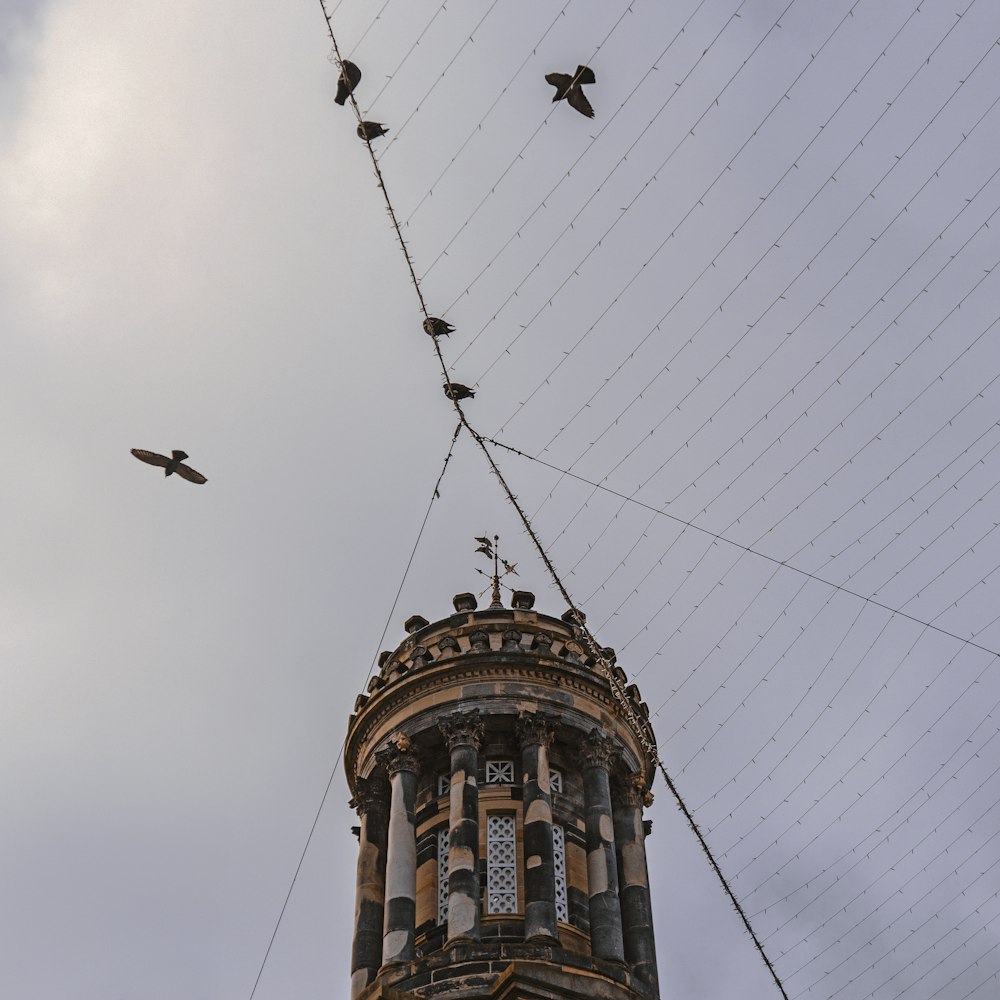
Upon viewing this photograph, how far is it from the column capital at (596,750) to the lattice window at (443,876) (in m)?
3.62

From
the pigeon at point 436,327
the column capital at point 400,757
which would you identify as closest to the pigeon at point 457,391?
the pigeon at point 436,327

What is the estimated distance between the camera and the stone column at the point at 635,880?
32406mm

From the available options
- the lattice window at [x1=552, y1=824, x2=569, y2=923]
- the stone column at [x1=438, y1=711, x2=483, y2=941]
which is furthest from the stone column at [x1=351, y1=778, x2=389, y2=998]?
the lattice window at [x1=552, y1=824, x2=569, y2=923]

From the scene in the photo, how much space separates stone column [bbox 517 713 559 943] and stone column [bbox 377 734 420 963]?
2.48m

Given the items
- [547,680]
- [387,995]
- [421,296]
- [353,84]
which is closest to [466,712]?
[547,680]

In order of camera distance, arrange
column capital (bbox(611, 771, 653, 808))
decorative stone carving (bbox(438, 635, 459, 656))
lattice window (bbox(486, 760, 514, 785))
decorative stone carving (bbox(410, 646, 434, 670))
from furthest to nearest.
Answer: decorative stone carving (bbox(438, 635, 459, 656)) < decorative stone carving (bbox(410, 646, 434, 670)) < column capital (bbox(611, 771, 653, 808)) < lattice window (bbox(486, 760, 514, 785))

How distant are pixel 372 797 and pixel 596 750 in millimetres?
5296

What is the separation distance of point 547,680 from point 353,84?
49.8ft

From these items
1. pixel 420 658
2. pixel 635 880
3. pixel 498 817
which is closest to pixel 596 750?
pixel 498 817

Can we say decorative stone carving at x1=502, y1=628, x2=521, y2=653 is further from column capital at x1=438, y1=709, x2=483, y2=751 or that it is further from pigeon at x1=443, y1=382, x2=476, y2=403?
pigeon at x1=443, y1=382, x2=476, y2=403

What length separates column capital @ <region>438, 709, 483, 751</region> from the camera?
34.1m

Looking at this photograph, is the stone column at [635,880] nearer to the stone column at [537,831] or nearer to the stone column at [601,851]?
the stone column at [601,851]

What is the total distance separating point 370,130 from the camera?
26781 millimetres

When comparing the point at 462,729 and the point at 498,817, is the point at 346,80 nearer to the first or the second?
the point at 462,729
